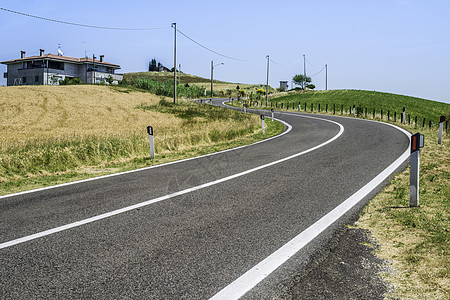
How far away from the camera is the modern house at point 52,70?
70.1 m

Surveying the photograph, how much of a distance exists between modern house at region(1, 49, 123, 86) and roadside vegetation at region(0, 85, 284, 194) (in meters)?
41.1

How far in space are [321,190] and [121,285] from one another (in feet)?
15.3

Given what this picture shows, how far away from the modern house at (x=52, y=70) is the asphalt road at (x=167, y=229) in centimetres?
7000

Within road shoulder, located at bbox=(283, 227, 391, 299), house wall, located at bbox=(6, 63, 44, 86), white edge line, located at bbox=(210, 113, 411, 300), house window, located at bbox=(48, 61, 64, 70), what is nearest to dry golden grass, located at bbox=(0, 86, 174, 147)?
white edge line, located at bbox=(210, 113, 411, 300)

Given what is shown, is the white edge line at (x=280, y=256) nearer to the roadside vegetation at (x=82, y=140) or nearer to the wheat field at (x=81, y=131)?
the roadside vegetation at (x=82, y=140)

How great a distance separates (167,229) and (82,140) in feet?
34.1

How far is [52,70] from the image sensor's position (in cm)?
7050

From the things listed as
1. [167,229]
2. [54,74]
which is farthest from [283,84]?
[167,229]

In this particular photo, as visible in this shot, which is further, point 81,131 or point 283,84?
point 283,84

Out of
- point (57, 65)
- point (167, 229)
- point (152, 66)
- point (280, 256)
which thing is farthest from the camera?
point (152, 66)

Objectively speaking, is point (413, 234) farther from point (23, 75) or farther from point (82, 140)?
point (23, 75)

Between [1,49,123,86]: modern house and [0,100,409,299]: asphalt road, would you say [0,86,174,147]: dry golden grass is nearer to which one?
[0,100,409,299]: asphalt road

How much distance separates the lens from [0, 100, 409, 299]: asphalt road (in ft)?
10.8

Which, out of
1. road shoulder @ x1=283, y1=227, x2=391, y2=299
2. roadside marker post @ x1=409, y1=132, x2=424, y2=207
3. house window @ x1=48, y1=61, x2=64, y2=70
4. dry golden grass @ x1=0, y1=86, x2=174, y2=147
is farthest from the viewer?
house window @ x1=48, y1=61, x2=64, y2=70
